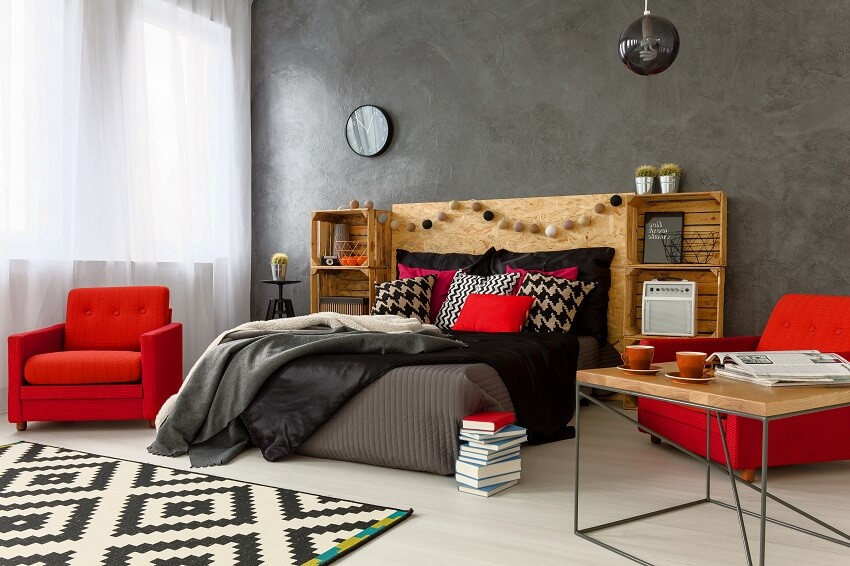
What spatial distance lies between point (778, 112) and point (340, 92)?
11.5 ft

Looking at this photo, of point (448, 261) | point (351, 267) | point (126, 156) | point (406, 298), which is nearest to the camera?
point (406, 298)

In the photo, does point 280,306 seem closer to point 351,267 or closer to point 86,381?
point 351,267

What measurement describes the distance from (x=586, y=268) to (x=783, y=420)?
2141 millimetres

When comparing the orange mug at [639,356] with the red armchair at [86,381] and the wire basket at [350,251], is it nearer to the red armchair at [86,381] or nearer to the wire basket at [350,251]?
the red armchair at [86,381]

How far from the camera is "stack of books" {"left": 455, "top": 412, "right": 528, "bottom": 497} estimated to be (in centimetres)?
316

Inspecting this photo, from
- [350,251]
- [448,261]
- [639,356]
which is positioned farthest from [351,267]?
[639,356]

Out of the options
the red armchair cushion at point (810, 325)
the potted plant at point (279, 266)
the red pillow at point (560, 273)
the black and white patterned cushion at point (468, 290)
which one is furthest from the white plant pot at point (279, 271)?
the red armchair cushion at point (810, 325)

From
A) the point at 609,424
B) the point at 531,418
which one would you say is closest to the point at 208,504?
the point at 531,418

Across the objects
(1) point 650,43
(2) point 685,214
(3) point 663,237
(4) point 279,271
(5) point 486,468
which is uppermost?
(1) point 650,43

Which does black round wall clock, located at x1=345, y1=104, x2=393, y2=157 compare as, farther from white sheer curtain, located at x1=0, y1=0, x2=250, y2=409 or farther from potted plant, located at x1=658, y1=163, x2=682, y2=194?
potted plant, located at x1=658, y1=163, x2=682, y2=194

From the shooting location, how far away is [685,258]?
5.20m

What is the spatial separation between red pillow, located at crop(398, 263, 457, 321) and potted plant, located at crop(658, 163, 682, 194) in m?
1.62

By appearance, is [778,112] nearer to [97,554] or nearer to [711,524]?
[711,524]

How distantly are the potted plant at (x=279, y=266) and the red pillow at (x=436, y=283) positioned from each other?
1066mm
